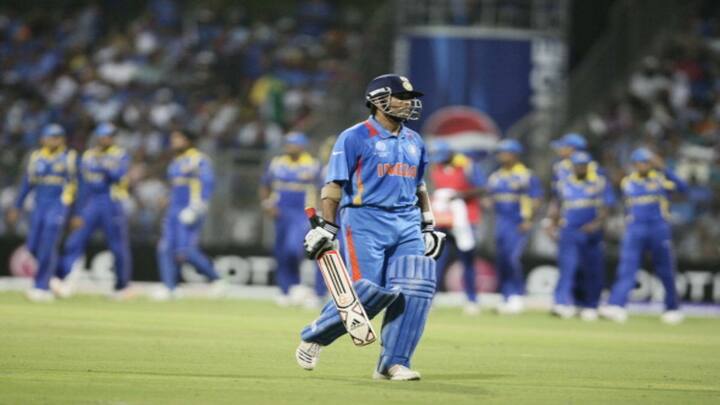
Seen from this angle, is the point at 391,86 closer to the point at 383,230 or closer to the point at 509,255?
the point at 383,230

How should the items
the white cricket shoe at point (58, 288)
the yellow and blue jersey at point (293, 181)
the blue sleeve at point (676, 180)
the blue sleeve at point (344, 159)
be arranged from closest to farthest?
the blue sleeve at point (344, 159)
the blue sleeve at point (676, 180)
the white cricket shoe at point (58, 288)
the yellow and blue jersey at point (293, 181)

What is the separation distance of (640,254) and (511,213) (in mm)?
2224

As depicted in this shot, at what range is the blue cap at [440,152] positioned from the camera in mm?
21000

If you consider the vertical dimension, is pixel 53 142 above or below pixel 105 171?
above

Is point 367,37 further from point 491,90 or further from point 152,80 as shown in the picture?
point 152,80

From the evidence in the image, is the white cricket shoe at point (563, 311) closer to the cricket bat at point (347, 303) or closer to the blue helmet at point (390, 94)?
the blue helmet at point (390, 94)

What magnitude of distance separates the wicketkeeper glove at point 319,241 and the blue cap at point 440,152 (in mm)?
11043

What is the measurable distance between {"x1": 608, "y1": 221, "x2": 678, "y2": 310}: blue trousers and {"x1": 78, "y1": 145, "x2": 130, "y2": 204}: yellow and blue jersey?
7811 millimetres

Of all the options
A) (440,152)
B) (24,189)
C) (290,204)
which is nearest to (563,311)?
(440,152)

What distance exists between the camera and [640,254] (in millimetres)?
20750

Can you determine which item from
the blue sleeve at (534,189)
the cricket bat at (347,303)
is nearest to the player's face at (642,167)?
the blue sleeve at (534,189)

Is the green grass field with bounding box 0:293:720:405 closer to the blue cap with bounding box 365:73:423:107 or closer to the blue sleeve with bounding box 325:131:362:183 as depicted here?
the blue sleeve with bounding box 325:131:362:183

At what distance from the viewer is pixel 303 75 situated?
31.9 m

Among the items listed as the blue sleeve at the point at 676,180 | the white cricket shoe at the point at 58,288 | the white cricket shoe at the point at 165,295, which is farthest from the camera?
the white cricket shoe at the point at 165,295
